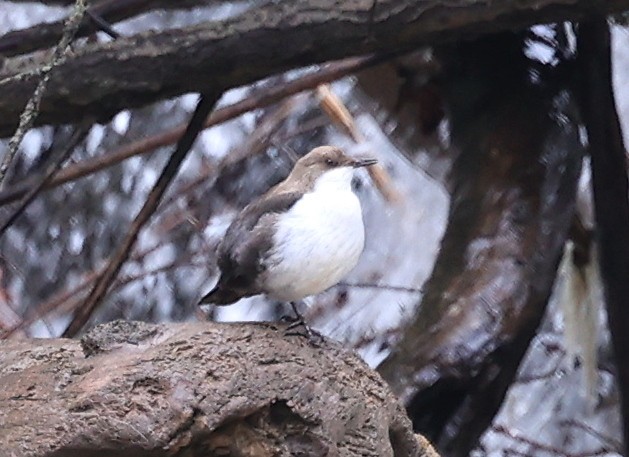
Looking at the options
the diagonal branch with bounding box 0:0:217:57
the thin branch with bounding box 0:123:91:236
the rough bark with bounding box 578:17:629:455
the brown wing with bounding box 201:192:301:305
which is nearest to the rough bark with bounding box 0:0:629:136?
the thin branch with bounding box 0:123:91:236

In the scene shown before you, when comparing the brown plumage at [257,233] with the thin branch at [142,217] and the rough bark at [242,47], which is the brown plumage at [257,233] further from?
the thin branch at [142,217]

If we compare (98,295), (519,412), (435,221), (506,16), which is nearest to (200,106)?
(98,295)

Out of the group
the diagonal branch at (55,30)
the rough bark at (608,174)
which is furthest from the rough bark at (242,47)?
the rough bark at (608,174)

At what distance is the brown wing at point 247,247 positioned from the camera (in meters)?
1.68

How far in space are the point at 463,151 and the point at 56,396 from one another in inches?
48.5

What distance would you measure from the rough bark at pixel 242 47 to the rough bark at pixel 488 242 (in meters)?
0.47

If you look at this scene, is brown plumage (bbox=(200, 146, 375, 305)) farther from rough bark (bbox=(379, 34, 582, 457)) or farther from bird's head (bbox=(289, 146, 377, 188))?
rough bark (bbox=(379, 34, 582, 457))

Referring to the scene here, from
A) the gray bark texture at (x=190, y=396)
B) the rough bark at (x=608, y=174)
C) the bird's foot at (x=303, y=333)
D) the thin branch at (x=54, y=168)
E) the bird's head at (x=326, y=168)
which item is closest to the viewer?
the gray bark texture at (x=190, y=396)

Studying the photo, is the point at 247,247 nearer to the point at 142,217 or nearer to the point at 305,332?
the point at 305,332

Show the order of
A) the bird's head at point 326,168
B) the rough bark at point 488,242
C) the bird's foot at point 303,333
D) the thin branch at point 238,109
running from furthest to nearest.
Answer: the thin branch at point 238,109 → the rough bark at point 488,242 → the bird's head at point 326,168 → the bird's foot at point 303,333

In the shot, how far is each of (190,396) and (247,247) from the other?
31cm

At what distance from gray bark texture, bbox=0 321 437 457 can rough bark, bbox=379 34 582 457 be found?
0.58 m

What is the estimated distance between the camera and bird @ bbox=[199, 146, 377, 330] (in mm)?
1659

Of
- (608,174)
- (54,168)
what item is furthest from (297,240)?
(608,174)
